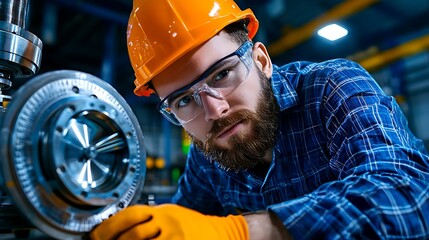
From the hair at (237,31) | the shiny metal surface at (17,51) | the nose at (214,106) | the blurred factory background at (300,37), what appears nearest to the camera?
the shiny metal surface at (17,51)

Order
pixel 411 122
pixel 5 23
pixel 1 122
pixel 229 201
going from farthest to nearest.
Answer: pixel 411 122 < pixel 229 201 < pixel 5 23 < pixel 1 122

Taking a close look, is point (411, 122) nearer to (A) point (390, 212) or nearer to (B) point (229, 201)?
(B) point (229, 201)

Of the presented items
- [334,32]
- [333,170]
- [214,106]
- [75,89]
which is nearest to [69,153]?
[75,89]

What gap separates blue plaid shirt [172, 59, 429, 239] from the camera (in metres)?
0.58

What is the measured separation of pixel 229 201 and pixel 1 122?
36.9 inches

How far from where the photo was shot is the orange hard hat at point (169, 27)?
94 cm

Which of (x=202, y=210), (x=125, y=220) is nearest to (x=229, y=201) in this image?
(x=202, y=210)

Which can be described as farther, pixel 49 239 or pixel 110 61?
pixel 110 61

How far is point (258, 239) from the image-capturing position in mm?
578

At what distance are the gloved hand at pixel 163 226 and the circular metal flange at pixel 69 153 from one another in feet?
0.11

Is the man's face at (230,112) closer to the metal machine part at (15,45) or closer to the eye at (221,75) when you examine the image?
the eye at (221,75)

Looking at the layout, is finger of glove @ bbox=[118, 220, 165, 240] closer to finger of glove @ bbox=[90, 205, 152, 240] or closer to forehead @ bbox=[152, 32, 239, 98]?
finger of glove @ bbox=[90, 205, 152, 240]

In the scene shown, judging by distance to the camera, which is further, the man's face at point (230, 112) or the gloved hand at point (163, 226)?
the man's face at point (230, 112)

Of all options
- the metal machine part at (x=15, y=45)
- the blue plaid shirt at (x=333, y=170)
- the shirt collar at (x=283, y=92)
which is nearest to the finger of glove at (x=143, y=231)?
the blue plaid shirt at (x=333, y=170)
